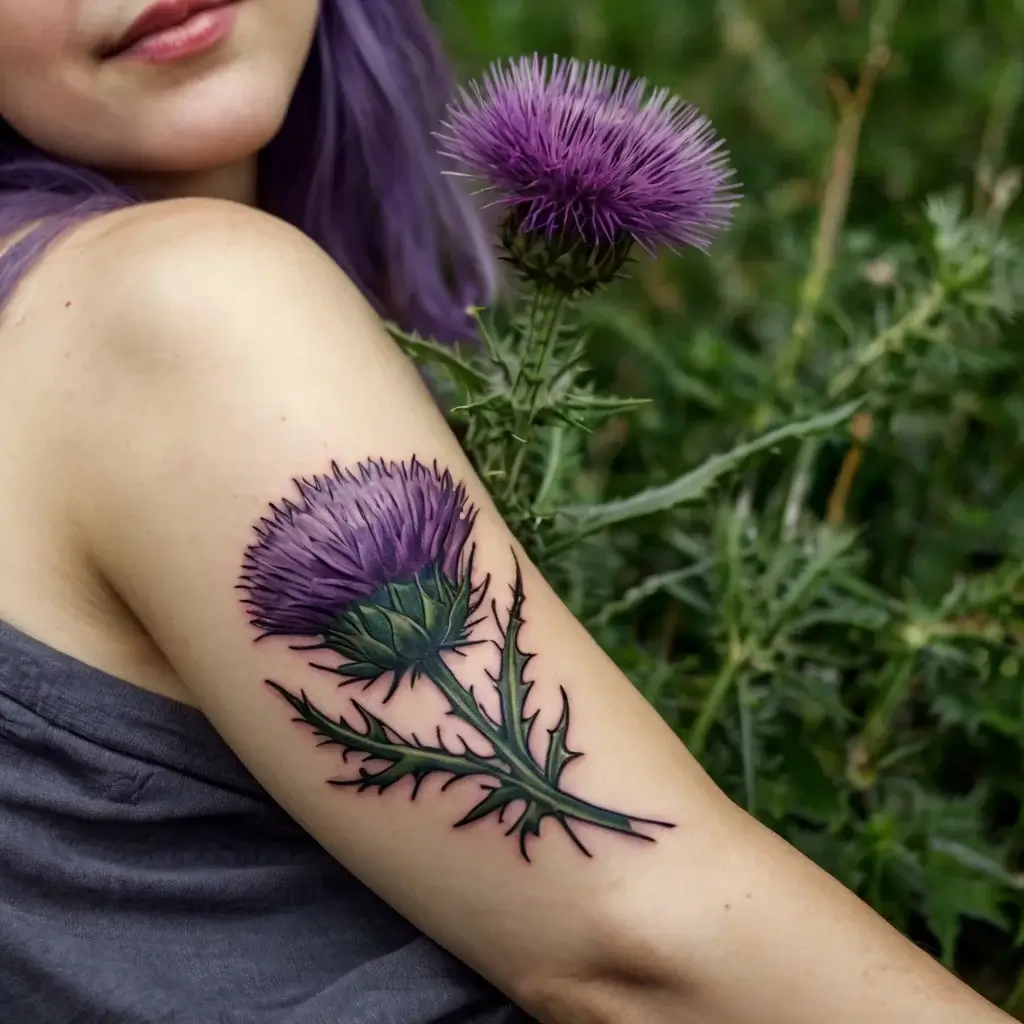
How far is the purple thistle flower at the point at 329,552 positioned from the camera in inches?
23.9

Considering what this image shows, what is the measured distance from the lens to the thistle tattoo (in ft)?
1.99

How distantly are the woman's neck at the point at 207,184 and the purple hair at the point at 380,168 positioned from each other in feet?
0.20

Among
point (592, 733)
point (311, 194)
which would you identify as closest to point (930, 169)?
point (311, 194)

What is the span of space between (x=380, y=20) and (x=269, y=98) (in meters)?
0.24

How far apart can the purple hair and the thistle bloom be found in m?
0.36

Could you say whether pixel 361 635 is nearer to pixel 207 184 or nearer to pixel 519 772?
pixel 519 772

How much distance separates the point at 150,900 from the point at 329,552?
0.25m

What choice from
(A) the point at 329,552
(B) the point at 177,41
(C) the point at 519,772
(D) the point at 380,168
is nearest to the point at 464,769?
(C) the point at 519,772

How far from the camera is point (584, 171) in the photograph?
63 cm

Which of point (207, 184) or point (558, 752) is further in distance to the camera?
point (207, 184)

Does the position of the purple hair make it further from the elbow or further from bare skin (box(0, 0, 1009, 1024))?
the elbow

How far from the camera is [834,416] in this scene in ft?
2.79

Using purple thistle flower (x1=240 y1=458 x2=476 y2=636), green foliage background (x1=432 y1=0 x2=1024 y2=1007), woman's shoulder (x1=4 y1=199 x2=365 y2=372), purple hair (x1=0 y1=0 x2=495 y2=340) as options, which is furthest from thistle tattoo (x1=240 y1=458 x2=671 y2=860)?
purple hair (x1=0 y1=0 x2=495 y2=340)

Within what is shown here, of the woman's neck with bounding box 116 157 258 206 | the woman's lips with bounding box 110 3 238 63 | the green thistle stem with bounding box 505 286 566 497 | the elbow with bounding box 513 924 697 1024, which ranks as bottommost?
the elbow with bounding box 513 924 697 1024
